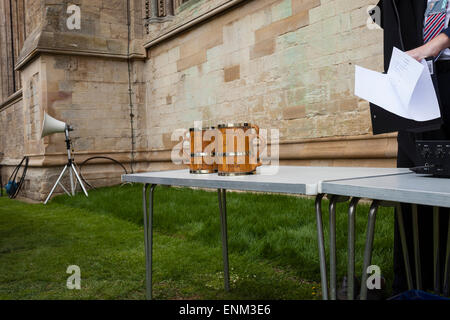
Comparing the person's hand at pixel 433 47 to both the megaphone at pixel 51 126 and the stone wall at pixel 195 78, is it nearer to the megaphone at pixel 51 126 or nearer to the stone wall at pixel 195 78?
the stone wall at pixel 195 78

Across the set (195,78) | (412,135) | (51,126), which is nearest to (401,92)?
(412,135)

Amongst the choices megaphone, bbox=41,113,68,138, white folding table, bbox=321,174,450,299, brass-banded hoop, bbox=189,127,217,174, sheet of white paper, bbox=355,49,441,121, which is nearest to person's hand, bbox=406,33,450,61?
sheet of white paper, bbox=355,49,441,121

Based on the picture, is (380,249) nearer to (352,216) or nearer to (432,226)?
(432,226)

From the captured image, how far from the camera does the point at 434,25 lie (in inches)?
70.6

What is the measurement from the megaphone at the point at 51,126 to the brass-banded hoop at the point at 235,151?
7401mm

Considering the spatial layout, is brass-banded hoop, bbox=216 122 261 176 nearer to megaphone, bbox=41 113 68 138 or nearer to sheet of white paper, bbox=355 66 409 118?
sheet of white paper, bbox=355 66 409 118

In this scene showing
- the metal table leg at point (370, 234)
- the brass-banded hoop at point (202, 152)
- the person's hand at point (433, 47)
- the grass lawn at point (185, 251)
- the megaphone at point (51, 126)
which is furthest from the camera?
the megaphone at point (51, 126)

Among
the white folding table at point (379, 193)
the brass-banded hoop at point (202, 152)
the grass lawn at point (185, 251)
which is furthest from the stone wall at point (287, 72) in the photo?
the white folding table at point (379, 193)

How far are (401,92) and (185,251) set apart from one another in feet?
9.39

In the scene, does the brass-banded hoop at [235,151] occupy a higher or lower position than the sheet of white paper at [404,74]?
lower

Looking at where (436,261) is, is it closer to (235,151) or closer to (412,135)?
(412,135)

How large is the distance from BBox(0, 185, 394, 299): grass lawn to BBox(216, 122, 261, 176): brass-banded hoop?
1238 mm

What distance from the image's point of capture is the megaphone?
834 centimetres

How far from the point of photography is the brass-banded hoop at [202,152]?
6.36 ft
